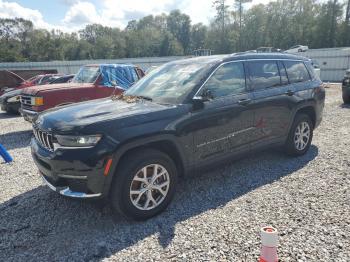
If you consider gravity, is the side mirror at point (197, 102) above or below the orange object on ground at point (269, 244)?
above

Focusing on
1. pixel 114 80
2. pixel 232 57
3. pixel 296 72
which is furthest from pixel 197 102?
pixel 114 80

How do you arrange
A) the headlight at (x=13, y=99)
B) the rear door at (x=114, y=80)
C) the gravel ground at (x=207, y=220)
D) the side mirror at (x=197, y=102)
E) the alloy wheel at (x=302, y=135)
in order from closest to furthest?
the gravel ground at (x=207, y=220) → the side mirror at (x=197, y=102) → the alloy wheel at (x=302, y=135) → the rear door at (x=114, y=80) → the headlight at (x=13, y=99)

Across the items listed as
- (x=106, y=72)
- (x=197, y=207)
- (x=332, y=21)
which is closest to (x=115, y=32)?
(x=332, y=21)

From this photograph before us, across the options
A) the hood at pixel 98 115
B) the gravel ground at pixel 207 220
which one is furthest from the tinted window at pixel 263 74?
the hood at pixel 98 115

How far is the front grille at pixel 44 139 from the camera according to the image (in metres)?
3.41

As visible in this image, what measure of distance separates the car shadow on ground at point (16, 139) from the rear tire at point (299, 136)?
20.0 ft

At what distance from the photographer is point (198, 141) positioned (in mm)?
3850

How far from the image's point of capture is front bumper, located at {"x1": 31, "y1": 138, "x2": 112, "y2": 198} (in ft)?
10.3

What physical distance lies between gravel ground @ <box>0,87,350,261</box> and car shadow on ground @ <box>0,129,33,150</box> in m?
2.39

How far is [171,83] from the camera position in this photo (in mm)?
4238

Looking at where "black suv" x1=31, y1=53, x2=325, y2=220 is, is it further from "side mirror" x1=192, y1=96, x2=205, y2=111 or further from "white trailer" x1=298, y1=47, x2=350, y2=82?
"white trailer" x1=298, y1=47, x2=350, y2=82

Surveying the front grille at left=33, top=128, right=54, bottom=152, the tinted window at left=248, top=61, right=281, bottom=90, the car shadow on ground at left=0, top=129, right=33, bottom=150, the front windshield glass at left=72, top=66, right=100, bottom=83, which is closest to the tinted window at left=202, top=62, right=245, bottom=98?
the tinted window at left=248, top=61, right=281, bottom=90

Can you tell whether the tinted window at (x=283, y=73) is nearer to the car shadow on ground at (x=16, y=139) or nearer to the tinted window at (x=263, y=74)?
the tinted window at (x=263, y=74)

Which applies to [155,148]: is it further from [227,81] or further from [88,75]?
[88,75]
